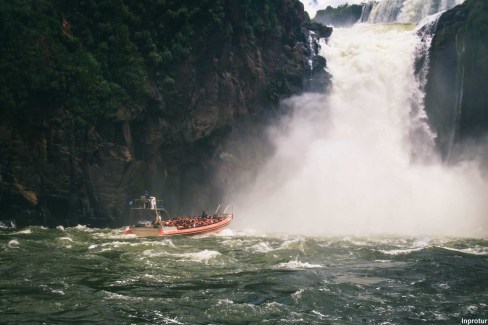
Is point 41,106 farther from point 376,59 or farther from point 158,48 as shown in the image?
point 376,59

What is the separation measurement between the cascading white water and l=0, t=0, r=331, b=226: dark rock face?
131 inches

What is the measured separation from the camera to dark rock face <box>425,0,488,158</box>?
4441 centimetres

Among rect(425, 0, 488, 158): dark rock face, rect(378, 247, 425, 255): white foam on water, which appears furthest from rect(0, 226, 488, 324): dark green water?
rect(425, 0, 488, 158): dark rock face

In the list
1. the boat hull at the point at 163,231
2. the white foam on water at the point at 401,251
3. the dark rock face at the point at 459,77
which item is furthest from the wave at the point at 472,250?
the dark rock face at the point at 459,77

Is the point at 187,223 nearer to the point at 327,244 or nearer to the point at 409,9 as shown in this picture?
the point at 327,244

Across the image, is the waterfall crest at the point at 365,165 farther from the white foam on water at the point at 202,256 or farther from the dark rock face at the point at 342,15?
the dark rock face at the point at 342,15

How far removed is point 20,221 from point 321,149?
2857cm

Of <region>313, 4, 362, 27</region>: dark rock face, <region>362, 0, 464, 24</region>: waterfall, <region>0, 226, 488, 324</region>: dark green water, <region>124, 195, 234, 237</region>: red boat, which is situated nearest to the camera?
<region>0, 226, 488, 324</region>: dark green water

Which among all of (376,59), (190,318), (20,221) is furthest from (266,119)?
(190,318)

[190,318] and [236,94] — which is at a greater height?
[236,94]

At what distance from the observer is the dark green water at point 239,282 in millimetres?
13734

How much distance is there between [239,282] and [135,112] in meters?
23.4

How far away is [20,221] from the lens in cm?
3388

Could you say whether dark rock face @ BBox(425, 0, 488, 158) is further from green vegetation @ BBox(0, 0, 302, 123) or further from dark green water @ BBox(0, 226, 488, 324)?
dark green water @ BBox(0, 226, 488, 324)
